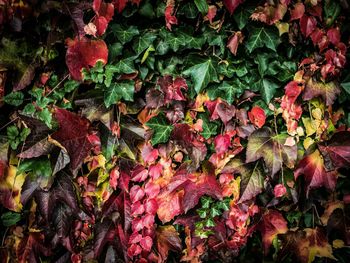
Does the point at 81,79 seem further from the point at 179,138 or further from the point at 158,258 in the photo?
the point at 158,258

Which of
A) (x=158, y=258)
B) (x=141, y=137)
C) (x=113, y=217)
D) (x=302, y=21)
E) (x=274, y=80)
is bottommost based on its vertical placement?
(x=158, y=258)

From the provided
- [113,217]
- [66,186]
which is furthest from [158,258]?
[66,186]

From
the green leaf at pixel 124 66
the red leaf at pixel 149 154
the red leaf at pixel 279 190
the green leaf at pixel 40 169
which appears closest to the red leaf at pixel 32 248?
the green leaf at pixel 40 169

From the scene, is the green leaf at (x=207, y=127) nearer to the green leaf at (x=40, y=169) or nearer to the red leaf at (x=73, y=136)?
the red leaf at (x=73, y=136)

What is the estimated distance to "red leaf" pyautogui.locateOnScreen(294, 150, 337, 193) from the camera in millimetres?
1725

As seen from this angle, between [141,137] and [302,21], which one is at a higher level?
[302,21]

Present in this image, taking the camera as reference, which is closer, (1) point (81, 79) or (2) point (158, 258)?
(1) point (81, 79)

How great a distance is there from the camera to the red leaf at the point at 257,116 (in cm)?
178

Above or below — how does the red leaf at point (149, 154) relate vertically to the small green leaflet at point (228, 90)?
below

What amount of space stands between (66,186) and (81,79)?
0.60 meters

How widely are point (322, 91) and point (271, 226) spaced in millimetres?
799

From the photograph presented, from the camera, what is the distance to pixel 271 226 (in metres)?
1.88

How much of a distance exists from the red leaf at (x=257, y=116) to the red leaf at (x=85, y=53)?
83 cm

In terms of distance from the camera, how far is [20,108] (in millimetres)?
1891
